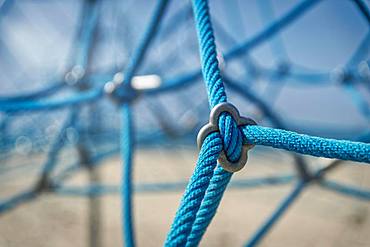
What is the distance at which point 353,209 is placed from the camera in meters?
1.53

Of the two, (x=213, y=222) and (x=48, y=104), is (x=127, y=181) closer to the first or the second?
(x=48, y=104)

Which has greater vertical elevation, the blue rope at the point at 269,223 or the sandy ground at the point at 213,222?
the blue rope at the point at 269,223

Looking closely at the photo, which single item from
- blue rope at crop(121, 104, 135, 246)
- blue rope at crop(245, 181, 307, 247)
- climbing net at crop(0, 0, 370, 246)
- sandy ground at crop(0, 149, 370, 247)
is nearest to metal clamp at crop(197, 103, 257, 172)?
climbing net at crop(0, 0, 370, 246)

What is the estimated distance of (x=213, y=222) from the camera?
135cm

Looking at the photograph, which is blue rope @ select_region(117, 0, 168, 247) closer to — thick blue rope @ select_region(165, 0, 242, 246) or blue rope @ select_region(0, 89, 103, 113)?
blue rope @ select_region(0, 89, 103, 113)

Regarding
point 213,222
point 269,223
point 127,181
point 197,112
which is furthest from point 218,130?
point 197,112

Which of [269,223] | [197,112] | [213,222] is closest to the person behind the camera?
[269,223]

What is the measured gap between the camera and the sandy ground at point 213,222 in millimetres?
1171

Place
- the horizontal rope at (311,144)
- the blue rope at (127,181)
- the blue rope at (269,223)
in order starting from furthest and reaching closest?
the blue rope at (269,223), the blue rope at (127,181), the horizontal rope at (311,144)

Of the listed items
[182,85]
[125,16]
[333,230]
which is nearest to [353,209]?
[333,230]

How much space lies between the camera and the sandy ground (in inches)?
46.1

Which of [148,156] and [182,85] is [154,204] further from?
[148,156]

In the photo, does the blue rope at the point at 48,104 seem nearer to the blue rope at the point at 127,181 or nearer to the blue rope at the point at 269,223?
the blue rope at the point at 127,181

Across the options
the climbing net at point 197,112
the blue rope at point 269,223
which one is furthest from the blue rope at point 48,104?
the blue rope at point 269,223
